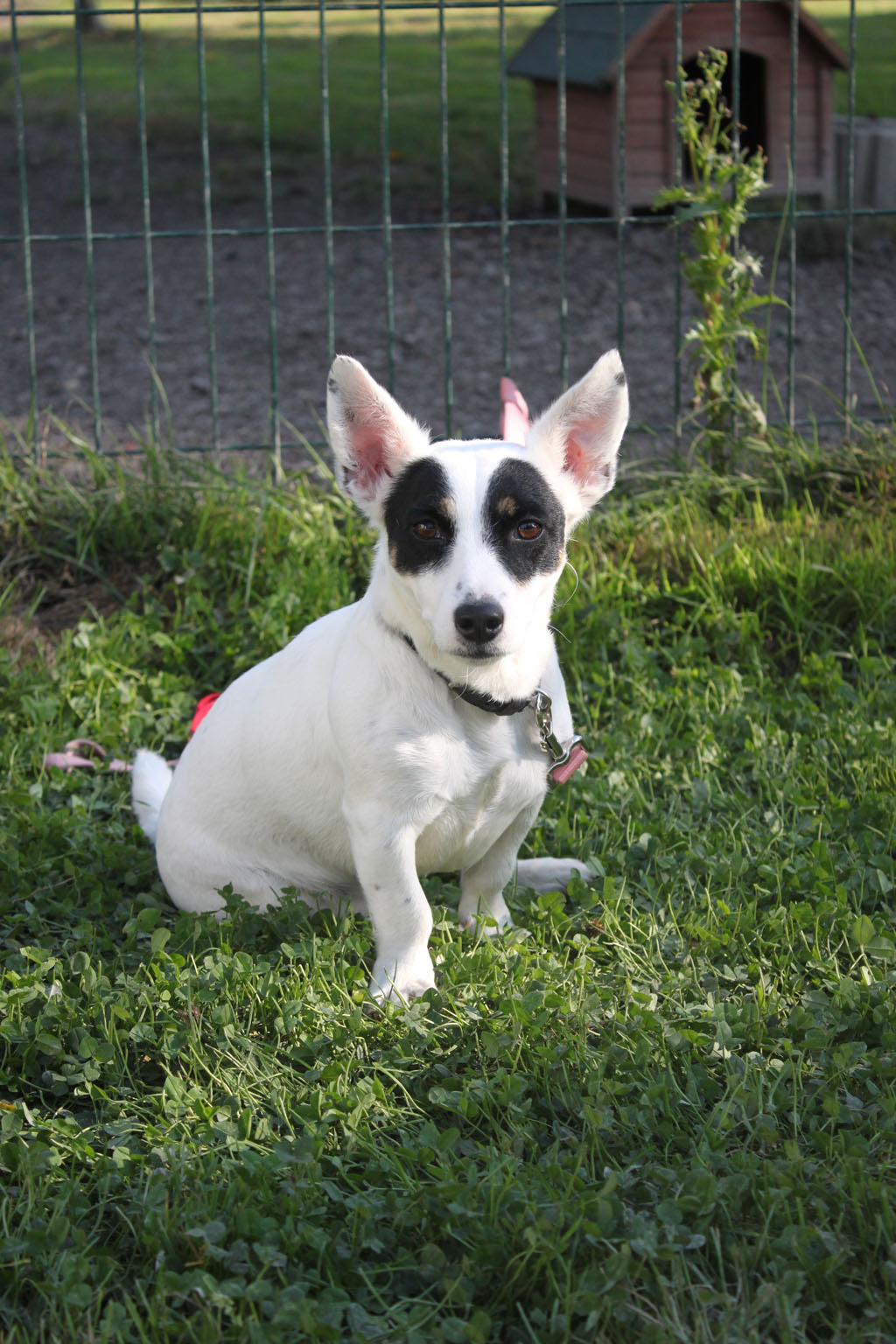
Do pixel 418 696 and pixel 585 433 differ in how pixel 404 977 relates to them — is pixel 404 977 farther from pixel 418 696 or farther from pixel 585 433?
pixel 585 433

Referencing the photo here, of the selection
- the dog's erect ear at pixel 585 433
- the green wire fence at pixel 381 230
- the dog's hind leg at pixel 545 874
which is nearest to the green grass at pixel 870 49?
the green wire fence at pixel 381 230

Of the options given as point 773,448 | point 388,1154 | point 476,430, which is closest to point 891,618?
point 773,448

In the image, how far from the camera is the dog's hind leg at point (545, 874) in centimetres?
329

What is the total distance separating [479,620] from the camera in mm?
2408

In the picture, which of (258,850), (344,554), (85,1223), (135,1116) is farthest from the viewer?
(344,554)

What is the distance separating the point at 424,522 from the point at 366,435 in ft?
0.99

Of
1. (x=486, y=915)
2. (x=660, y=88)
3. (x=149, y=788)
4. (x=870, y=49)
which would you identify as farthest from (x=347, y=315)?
(x=870, y=49)

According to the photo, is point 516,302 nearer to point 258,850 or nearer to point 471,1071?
point 258,850

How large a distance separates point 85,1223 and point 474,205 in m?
9.14

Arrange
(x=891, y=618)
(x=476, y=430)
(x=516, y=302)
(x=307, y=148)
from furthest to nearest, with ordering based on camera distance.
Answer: (x=307, y=148), (x=516, y=302), (x=476, y=430), (x=891, y=618)

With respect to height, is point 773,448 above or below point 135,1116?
above

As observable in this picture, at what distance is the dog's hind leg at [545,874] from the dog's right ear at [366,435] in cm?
101

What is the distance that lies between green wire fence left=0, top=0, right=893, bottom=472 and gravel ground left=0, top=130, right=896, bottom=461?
1.9 inches

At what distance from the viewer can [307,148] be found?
12383 mm
